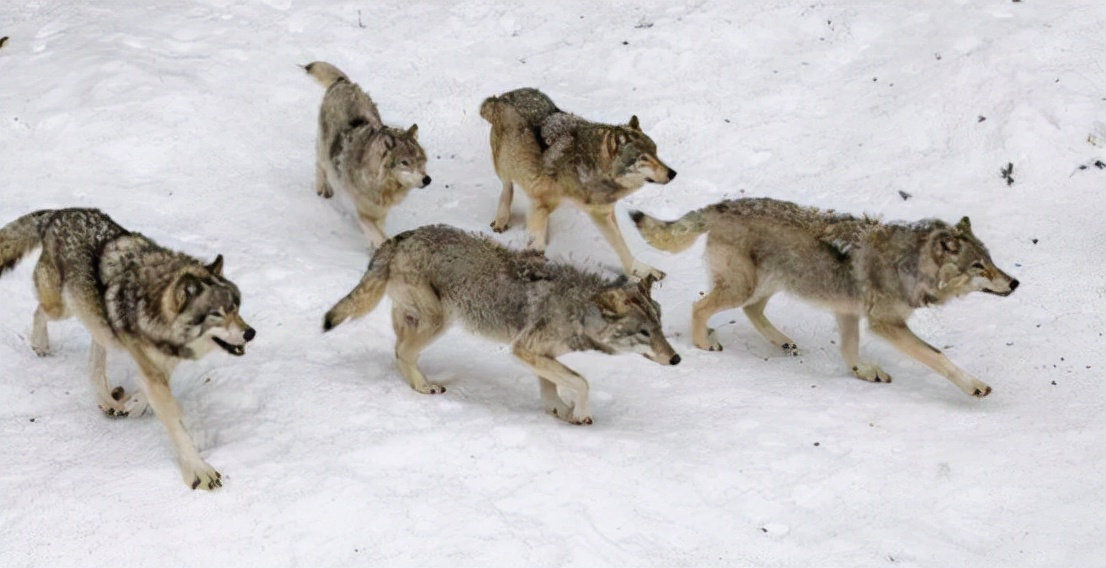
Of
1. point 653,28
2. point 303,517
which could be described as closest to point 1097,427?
point 303,517

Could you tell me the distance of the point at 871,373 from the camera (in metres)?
9.73

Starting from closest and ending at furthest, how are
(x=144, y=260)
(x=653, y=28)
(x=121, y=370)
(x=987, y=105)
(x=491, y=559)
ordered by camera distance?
1. (x=491, y=559)
2. (x=144, y=260)
3. (x=121, y=370)
4. (x=987, y=105)
5. (x=653, y=28)

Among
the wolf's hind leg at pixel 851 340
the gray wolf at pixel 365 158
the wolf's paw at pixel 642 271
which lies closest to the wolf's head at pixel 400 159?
the gray wolf at pixel 365 158

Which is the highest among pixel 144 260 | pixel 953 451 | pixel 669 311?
pixel 144 260

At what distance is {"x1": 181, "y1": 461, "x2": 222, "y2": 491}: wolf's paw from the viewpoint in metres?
7.55

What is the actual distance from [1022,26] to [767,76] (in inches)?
112

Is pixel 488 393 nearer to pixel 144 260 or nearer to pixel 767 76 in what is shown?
pixel 144 260

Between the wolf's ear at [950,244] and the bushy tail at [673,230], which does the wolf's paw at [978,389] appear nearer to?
the wolf's ear at [950,244]

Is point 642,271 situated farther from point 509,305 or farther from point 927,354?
point 927,354

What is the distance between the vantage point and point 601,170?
38.1 ft

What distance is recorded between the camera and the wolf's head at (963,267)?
9.42m

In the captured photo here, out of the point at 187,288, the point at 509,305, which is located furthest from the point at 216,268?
the point at 509,305

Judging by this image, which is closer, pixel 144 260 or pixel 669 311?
pixel 144 260

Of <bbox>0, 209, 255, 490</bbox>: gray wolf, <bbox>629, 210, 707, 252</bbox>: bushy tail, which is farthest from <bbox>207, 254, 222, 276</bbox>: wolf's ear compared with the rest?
<bbox>629, 210, 707, 252</bbox>: bushy tail
